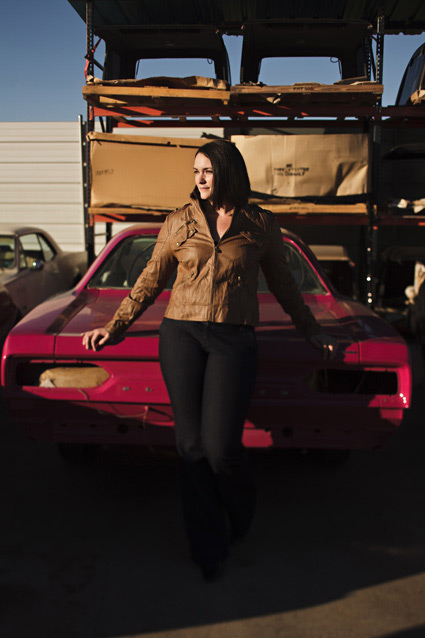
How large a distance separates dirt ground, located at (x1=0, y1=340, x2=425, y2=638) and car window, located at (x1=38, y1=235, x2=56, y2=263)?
14.5 feet

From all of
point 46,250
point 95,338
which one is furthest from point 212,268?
point 46,250

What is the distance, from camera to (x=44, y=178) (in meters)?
10.6

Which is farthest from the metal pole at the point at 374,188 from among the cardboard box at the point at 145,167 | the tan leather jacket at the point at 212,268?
the tan leather jacket at the point at 212,268

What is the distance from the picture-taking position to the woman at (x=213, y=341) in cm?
239

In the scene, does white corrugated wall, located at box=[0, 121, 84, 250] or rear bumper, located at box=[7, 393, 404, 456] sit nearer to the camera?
rear bumper, located at box=[7, 393, 404, 456]

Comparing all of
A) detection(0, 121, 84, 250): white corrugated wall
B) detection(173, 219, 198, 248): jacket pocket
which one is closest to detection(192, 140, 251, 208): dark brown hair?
detection(173, 219, 198, 248): jacket pocket

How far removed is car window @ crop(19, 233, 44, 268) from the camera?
702 centimetres

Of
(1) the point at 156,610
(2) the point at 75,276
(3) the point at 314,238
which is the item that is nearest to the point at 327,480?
(1) the point at 156,610

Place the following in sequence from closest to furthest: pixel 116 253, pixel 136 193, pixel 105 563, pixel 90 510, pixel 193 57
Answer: pixel 105 563
pixel 90 510
pixel 116 253
pixel 136 193
pixel 193 57

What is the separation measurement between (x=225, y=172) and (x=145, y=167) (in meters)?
3.66

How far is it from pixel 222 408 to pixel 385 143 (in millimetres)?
7596

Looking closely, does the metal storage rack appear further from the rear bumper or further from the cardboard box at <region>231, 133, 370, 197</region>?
the rear bumper

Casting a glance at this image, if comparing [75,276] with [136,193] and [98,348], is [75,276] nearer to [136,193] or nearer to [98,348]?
[136,193]

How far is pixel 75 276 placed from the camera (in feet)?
27.6
